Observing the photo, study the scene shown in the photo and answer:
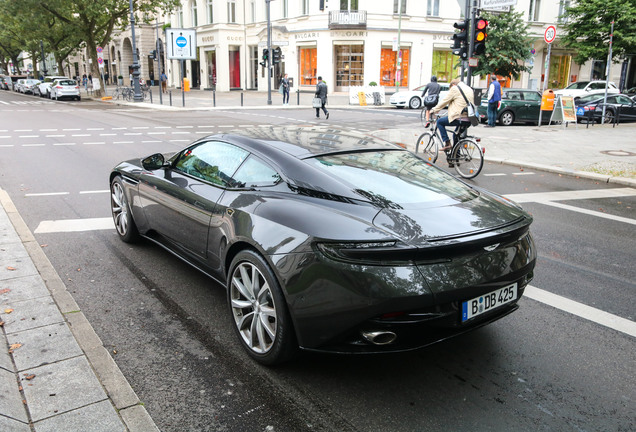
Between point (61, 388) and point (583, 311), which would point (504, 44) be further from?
point (61, 388)

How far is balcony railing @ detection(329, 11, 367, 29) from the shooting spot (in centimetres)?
4169

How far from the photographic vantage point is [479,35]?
1484 centimetres

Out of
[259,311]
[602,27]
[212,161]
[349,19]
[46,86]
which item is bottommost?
[259,311]

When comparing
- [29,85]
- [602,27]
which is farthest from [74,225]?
[29,85]

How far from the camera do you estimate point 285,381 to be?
328 centimetres

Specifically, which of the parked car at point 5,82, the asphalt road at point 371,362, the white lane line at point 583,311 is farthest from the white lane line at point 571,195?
the parked car at point 5,82

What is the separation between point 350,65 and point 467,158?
3462 cm

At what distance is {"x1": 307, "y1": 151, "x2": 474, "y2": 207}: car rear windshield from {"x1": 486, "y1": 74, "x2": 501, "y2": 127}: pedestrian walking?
55.0ft

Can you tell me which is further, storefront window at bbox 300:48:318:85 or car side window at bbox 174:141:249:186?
storefront window at bbox 300:48:318:85

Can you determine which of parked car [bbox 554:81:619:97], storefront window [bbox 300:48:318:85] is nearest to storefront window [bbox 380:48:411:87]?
storefront window [bbox 300:48:318:85]

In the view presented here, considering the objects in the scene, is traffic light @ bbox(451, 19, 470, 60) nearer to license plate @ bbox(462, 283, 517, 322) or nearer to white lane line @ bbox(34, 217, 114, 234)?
white lane line @ bbox(34, 217, 114, 234)

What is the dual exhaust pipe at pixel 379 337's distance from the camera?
2912 mm

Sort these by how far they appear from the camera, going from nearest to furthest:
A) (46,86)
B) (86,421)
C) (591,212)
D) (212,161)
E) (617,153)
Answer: (86,421)
(212,161)
(591,212)
(617,153)
(46,86)

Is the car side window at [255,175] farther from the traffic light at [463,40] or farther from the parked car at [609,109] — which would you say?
the parked car at [609,109]
